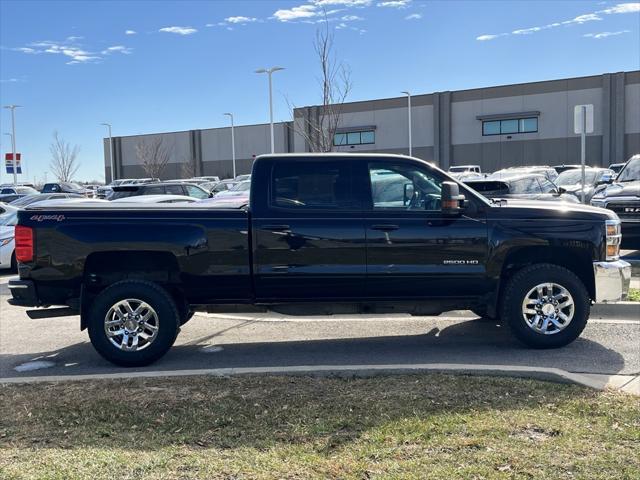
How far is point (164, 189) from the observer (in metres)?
19.5

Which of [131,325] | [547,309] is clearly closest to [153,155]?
[131,325]

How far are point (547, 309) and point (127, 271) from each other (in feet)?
13.6

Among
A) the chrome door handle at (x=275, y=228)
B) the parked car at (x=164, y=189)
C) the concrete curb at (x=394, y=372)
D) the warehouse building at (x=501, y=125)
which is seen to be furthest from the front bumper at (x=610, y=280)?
the warehouse building at (x=501, y=125)

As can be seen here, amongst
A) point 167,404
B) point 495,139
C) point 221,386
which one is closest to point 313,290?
point 221,386

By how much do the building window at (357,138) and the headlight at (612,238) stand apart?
1823 inches

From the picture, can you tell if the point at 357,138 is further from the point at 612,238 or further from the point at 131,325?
the point at 131,325

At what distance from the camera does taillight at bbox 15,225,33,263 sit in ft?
20.5

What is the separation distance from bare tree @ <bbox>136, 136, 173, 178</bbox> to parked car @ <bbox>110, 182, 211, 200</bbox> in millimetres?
44196

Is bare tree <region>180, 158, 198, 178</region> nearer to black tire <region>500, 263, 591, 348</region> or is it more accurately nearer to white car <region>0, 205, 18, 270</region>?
white car <region>0, 205, 18, 270</region>

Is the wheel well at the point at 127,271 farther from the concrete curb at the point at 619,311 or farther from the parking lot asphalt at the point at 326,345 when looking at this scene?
the concrete curb at the point at 619,311

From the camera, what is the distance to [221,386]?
→ 5348mm

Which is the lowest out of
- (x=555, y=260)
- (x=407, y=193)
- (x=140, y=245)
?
(x=555, y=260)

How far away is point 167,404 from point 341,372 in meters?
1.48

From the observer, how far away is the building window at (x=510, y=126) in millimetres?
47188
